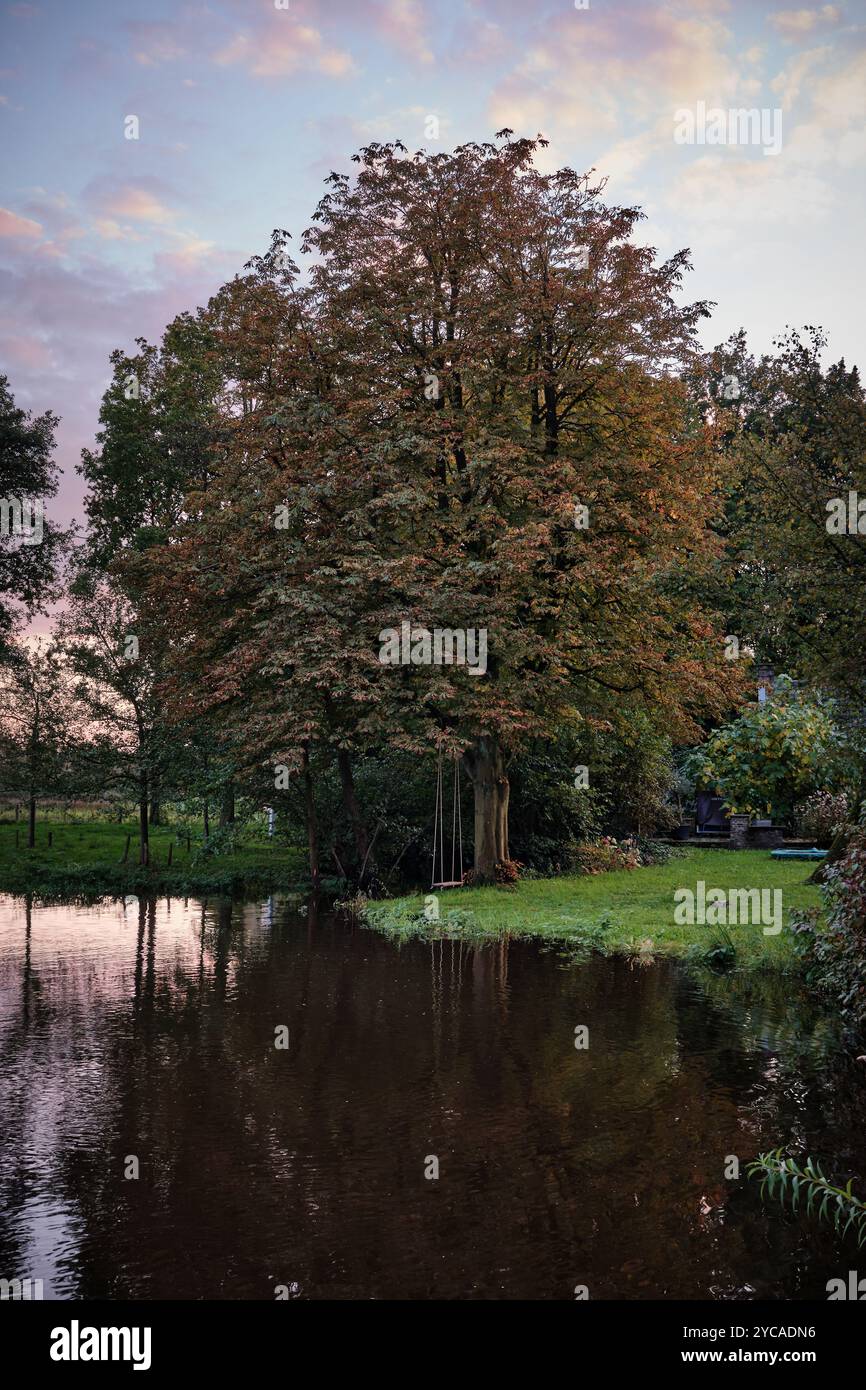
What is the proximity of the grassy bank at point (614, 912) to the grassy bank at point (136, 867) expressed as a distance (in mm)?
6128

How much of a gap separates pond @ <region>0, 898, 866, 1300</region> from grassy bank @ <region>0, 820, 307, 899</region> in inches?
508

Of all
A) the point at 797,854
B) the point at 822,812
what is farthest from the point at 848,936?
the point at 797,854

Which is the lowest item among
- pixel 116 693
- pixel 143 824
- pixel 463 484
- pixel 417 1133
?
pixel 417 1133

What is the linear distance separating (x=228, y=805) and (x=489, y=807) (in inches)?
363

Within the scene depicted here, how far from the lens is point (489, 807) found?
22.4m

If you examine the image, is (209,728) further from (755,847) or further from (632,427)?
(755,847)

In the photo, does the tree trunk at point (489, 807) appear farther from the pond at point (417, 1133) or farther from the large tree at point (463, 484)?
the pond at point (417, 1133)

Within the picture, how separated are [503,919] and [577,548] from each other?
7.40 m

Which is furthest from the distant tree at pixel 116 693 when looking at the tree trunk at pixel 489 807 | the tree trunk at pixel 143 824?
the tree trunk at pixel 489 807

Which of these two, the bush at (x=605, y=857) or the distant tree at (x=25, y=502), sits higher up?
the distant tree at (x=25, y=502)

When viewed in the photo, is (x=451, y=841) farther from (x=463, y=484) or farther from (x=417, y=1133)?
(x=417, y=1133)

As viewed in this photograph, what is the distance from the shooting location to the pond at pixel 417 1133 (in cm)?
514

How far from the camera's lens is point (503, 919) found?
17219mm
